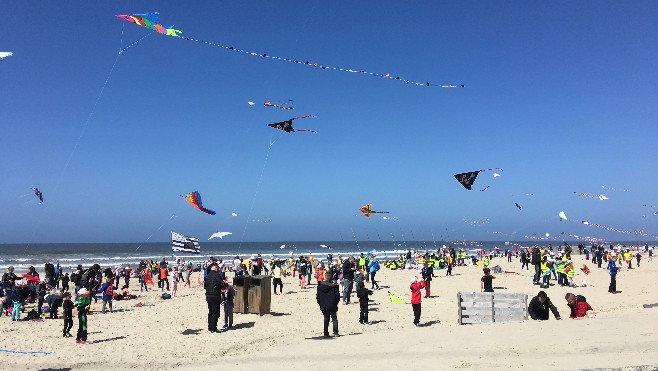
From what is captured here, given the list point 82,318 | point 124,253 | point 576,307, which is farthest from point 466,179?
point 124,253

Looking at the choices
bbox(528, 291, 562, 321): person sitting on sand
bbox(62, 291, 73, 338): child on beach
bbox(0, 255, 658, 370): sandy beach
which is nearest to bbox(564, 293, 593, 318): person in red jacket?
bbox(528, 291, 562, 321): person sitting on sand

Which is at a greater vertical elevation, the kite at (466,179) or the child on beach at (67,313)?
the kite at (466,179)

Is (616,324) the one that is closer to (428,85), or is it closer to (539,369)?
(539,369)

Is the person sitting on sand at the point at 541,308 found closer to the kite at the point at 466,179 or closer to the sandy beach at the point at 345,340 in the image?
the sandy beach at the point at 345,340

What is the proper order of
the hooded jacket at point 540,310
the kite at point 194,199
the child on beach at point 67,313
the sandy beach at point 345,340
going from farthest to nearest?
the kite at point 194,199
the child on beach at point 67,313
the hooded jacket at point 540,310
the sandy beach at point 345,340

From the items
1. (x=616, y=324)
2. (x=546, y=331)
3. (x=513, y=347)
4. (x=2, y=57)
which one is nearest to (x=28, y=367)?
(x=2, y=57)

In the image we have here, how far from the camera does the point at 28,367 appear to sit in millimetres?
8586

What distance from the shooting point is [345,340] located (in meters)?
8.95

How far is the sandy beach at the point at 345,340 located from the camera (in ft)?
19.6

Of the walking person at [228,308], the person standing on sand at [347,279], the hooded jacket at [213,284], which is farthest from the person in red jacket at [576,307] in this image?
the walking person at [228,308]

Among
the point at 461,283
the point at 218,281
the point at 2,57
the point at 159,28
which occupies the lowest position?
the point at 461,283

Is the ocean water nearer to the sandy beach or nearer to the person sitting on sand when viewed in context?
the sandy beach

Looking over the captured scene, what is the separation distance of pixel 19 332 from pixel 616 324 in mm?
14219

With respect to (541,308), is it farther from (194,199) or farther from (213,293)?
(194,199)
